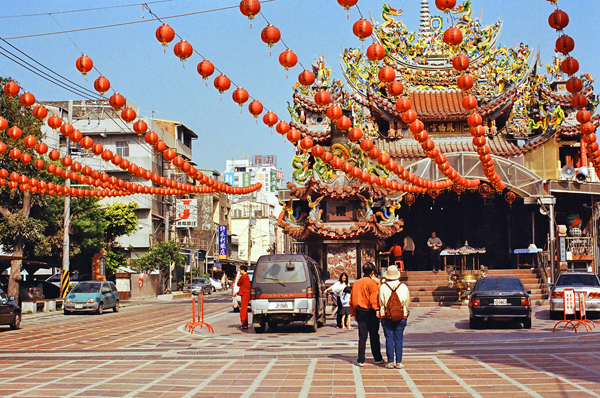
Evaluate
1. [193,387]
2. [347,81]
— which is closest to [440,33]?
[347,81]

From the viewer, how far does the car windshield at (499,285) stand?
64.7 ft

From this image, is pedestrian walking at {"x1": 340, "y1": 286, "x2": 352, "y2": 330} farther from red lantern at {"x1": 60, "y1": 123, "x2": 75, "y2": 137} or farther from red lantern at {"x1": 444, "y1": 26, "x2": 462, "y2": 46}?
red lantern at {"x1": 444, "y1": 26, "x2": 462, "y2": 46}

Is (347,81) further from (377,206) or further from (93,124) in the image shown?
(93,124)

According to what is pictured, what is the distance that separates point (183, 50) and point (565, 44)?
6584mm

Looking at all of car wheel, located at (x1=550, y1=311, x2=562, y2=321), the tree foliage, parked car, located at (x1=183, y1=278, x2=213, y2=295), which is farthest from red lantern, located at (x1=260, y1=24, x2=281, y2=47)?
parked car, located at (x1=183, y1=278, x2=213, y2=295)

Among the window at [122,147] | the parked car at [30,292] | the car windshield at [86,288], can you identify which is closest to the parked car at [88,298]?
the car windshield at [86,288]

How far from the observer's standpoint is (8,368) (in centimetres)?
1196

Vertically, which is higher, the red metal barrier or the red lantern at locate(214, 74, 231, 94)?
the red lantern at locate(214, 74, 231, 94)

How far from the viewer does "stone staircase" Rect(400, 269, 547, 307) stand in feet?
101

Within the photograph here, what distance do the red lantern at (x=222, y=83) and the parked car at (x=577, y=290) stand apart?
12.3 metres

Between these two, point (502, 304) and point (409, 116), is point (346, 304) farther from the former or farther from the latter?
point (409, 116)

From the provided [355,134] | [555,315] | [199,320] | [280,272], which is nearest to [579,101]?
[355,134]

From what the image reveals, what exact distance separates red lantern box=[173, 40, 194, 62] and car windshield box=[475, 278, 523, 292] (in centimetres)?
1092

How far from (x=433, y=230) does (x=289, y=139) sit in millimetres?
21702
